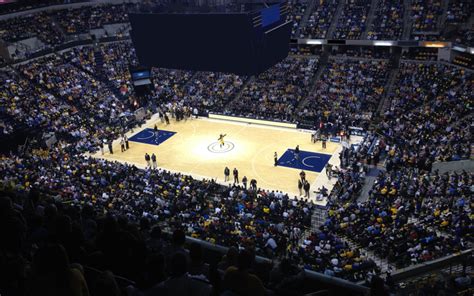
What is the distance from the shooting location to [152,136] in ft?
124

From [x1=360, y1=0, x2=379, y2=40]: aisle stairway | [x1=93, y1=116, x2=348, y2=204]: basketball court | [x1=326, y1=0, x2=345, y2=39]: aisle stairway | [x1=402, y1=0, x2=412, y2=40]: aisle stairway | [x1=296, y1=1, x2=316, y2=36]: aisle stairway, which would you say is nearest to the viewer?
[x1=93, y1=116, x2=348, y2=204]: basketball court

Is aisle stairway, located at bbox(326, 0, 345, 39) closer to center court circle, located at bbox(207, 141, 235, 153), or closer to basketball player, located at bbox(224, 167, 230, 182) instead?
center court circle, located at bbox(207, 141, 235, 153)

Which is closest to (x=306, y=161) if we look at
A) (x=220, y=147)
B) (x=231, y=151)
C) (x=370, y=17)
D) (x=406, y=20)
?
(x=231, y=151)

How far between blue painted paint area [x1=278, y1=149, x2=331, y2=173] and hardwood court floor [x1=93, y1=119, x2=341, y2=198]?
20.4 inches

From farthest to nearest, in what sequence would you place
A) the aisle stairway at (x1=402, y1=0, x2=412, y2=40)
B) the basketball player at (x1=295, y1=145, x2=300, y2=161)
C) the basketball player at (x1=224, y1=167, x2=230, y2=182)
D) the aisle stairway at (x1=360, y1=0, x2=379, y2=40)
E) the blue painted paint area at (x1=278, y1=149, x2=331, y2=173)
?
the aisle stairway at (x1=360, y1=0, x2=379, y2=40)
the aisle stairway at (x1=402, y1=0, x2=412, y2=40)
the basketball player at (x1=295, y1=145, x2=300, y2=161)
the blue painted paint area at (x1=278, y1=149, x2=331, y2=173)
the basketball player at (x1=224, y1=167, x2=230, y2=182)

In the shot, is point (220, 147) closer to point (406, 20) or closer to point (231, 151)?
point (231, 151)

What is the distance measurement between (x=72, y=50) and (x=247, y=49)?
1073 inches

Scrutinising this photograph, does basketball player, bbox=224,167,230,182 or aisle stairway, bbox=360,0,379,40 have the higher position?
aisle stairway, bbox=360,0,379,40

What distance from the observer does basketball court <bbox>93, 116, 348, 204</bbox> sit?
29.4 m

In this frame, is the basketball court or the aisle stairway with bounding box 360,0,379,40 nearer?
the basketball court

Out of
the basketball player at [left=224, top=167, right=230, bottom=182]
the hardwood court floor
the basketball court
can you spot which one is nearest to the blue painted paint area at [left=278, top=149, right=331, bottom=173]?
Answer: the basketball court

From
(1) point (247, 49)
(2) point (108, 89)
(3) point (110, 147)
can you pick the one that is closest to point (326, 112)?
(1) point (247, 49)

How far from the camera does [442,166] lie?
24.3m

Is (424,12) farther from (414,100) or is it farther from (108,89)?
(108,89)
